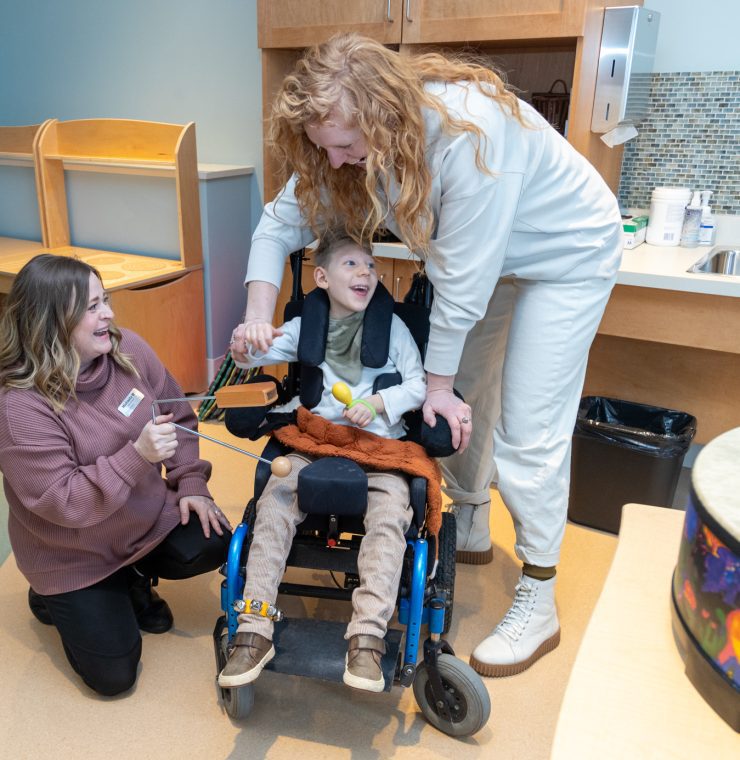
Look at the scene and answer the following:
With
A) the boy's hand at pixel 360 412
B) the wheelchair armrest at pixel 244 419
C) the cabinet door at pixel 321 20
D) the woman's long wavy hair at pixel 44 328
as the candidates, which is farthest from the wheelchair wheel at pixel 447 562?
the cabinet door at pixel 321 20

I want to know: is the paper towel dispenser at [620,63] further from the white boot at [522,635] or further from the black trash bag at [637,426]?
the white boot at [522,635]

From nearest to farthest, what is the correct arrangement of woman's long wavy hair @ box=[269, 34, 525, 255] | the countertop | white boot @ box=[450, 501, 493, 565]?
woman's long wavy hair @ box=[269, 34, 525, 255] < the countertop < white boot @ box=[450, 501, 493, 565]

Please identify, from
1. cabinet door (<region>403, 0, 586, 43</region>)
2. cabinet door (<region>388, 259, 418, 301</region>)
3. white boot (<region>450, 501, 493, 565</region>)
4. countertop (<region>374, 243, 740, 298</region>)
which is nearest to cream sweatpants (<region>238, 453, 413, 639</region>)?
white boot (<region>450, 501, 493, 565</region>)

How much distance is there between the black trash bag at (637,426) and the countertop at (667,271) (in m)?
0.46

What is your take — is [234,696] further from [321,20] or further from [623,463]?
[321,20]

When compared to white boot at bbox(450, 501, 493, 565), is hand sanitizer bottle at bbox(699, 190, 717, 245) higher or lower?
higher

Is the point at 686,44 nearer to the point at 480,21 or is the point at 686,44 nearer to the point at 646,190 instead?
the point at 646,190

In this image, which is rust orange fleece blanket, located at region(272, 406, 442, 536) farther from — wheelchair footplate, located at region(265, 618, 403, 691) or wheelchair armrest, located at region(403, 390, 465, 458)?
wheelchair footplate, located at region(265, 618, 403, 691)

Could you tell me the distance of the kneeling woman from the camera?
1588 millimetres

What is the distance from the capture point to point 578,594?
2150 millimetres

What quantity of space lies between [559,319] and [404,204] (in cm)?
A: 47

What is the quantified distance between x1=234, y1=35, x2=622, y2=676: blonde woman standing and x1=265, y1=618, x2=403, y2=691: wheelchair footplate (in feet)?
1.29

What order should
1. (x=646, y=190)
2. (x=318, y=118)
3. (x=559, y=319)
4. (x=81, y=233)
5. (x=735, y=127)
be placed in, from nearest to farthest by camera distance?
(x=318, y=118) → (x=559, y=319) → (x=735, y=127) → (x=646, y=190) → (x=81, y=233)

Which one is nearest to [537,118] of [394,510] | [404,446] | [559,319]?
[559,319]
